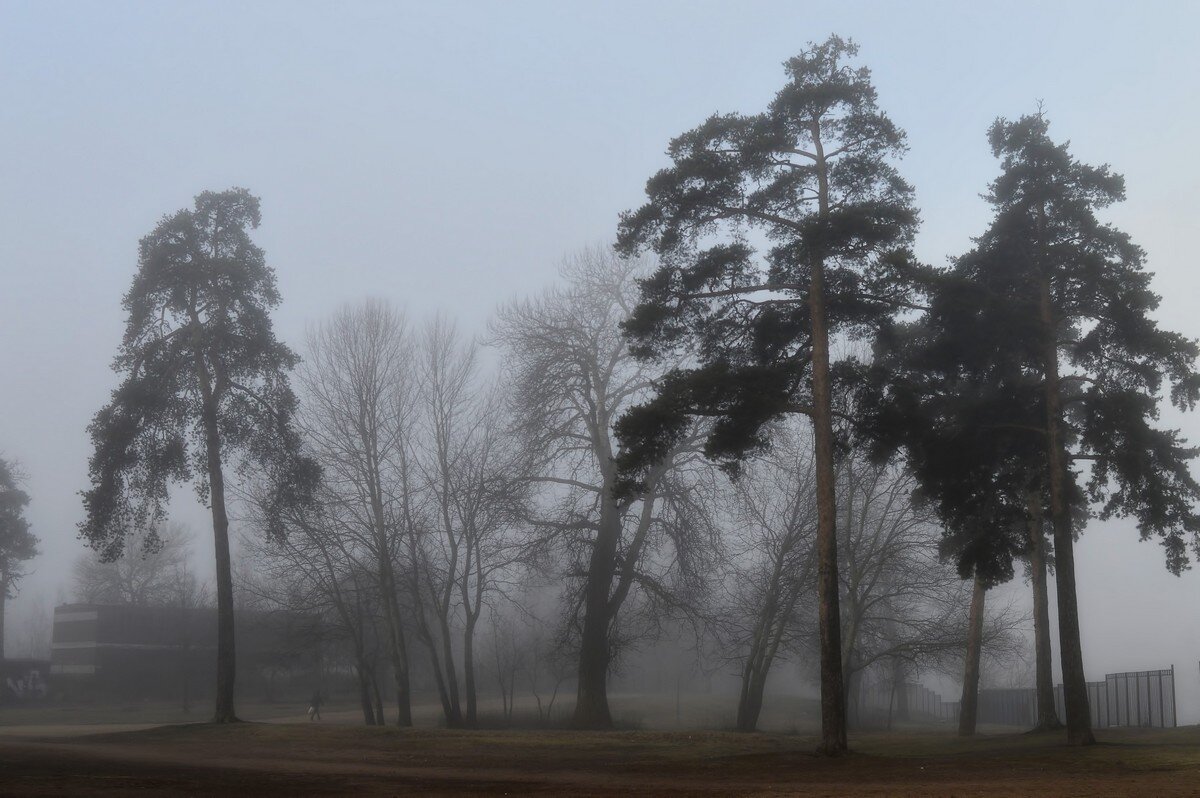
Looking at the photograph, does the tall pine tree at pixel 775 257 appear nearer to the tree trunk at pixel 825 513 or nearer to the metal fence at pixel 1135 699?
the tree trunk at pixel 825 513

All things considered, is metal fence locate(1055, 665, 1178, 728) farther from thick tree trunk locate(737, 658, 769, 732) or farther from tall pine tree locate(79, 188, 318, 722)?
tall pine tree locate(79, 188, 318, 722)

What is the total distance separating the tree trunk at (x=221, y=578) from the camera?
29.2 meters

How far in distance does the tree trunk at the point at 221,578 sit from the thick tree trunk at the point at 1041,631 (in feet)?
72.4

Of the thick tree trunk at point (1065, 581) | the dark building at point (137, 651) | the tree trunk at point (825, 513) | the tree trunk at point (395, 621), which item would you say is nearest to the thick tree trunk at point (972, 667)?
the thick tree trunk at point (1065, 581)

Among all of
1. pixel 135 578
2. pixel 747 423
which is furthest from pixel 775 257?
pixel 135 578

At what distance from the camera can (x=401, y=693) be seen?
119ft

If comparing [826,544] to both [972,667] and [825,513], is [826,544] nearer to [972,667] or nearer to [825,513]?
[825,513]

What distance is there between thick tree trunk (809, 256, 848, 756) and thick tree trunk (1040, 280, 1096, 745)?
5.19 m

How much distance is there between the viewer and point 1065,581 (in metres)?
22.8

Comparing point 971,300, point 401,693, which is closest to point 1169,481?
point 971,300

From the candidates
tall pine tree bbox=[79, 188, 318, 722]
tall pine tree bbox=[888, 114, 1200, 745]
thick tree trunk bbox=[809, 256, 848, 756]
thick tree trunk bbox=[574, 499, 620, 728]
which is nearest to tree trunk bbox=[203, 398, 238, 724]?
tall pine tree bbox=[79, 188, 318, 722]

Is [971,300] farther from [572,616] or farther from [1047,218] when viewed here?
[572,616]

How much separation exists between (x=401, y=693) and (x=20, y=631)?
526ft

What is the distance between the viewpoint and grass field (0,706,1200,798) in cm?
Answer: 1444
